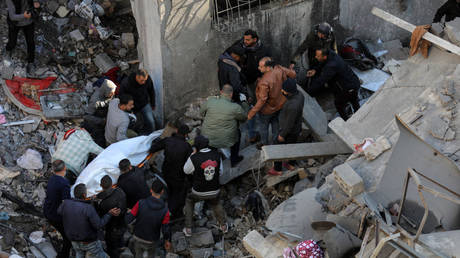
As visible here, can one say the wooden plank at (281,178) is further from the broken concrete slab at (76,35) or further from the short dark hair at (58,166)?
the broken concrete slab at (76,35)

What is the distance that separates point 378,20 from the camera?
10195mm

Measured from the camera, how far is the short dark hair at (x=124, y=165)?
6671 mm

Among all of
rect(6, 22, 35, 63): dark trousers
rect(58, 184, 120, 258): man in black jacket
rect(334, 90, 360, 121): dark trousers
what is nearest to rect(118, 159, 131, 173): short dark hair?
rect(58, 184, 120, 258): man in black jacket

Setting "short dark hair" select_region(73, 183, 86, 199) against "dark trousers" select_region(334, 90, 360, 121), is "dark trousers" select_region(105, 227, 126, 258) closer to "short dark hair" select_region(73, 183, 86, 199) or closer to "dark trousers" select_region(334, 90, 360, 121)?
"short dark hair" select_region(73, 183, 86, 199)

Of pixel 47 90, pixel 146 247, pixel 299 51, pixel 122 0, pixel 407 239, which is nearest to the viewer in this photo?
pixel 407 239

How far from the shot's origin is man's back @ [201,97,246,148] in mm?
7410

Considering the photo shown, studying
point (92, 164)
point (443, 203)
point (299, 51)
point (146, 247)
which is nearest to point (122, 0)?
point (299, 51)

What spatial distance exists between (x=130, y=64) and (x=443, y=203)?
20.9 feet

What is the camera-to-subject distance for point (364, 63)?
376 inches

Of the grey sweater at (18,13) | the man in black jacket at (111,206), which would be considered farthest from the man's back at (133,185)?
the grey sweater at (18,13)

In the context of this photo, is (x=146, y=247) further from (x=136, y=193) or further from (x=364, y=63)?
(x=364, y=63)

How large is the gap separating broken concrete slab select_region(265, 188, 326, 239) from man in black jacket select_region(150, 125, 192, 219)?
1.49 m

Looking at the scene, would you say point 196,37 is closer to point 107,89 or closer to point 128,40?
point 107,89

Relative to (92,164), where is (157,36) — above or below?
above
